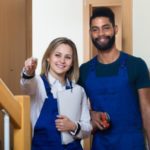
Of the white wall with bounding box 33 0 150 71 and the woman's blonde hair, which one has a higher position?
the white wall with bounding box 33 0 150 71

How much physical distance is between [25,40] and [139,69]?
2.09 ft

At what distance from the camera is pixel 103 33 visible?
1736 mm

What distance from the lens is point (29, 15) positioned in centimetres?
193

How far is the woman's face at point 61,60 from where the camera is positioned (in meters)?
1.52

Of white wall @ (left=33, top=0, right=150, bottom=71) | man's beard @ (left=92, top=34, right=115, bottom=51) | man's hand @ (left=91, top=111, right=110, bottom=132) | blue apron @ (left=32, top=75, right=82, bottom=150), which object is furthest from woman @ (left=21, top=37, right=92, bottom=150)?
white wall @ (left=33, top=0, right=150, bottom=71)

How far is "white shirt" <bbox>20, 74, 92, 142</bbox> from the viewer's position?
4.54ft

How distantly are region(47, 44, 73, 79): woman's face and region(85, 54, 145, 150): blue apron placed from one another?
26 cm

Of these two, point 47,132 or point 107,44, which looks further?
point 107,44

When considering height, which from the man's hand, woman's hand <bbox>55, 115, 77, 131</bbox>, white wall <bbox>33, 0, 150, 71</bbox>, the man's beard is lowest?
the man's hand

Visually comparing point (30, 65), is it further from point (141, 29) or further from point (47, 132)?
point (141, 29)

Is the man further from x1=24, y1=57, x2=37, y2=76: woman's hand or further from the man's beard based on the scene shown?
x1=24, y1=57, x2=37, y2=76: woman's hand

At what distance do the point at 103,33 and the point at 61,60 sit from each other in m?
0.33

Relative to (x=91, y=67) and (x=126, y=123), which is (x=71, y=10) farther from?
(x=126, y=123)

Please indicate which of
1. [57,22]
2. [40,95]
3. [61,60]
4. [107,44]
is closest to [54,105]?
[40,95]
